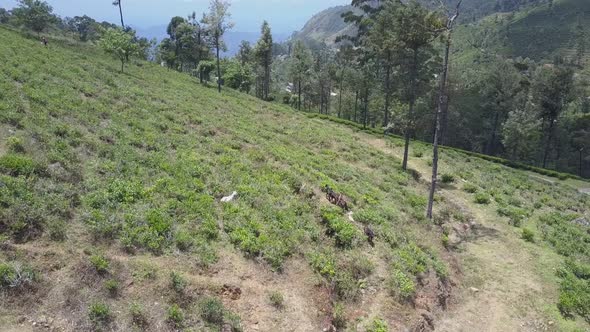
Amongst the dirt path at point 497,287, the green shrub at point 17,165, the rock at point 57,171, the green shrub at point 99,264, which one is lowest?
the dirt path at point 497,287

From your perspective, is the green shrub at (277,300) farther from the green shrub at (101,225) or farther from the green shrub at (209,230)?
the green shrub at (101,225)

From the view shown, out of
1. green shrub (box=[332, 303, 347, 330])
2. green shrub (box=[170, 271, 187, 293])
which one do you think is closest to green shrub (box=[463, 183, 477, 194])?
green shrub (box=[332, 303, 347, 330])

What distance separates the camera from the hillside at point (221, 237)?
1180 cm

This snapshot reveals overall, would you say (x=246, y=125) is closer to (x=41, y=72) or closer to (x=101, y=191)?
(x=41, y=72)

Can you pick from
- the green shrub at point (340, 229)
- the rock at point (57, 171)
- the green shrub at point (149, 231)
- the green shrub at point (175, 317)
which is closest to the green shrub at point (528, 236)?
the green shrub at point (340, 229)

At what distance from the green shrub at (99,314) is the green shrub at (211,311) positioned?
8.05ft

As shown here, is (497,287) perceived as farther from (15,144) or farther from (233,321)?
(15,144)

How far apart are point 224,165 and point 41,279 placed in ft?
36.7

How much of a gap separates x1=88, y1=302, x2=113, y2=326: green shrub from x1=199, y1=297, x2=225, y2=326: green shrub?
8.05 feet

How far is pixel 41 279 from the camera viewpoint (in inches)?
436

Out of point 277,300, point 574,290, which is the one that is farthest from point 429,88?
point 277,300

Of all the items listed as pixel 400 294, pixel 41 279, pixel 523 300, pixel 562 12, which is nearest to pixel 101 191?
pixel 41 279

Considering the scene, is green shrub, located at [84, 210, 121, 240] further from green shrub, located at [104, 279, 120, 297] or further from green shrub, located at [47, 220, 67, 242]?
green shrub, located at [104, 279, 120, 297]

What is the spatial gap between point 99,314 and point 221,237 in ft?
17.4
